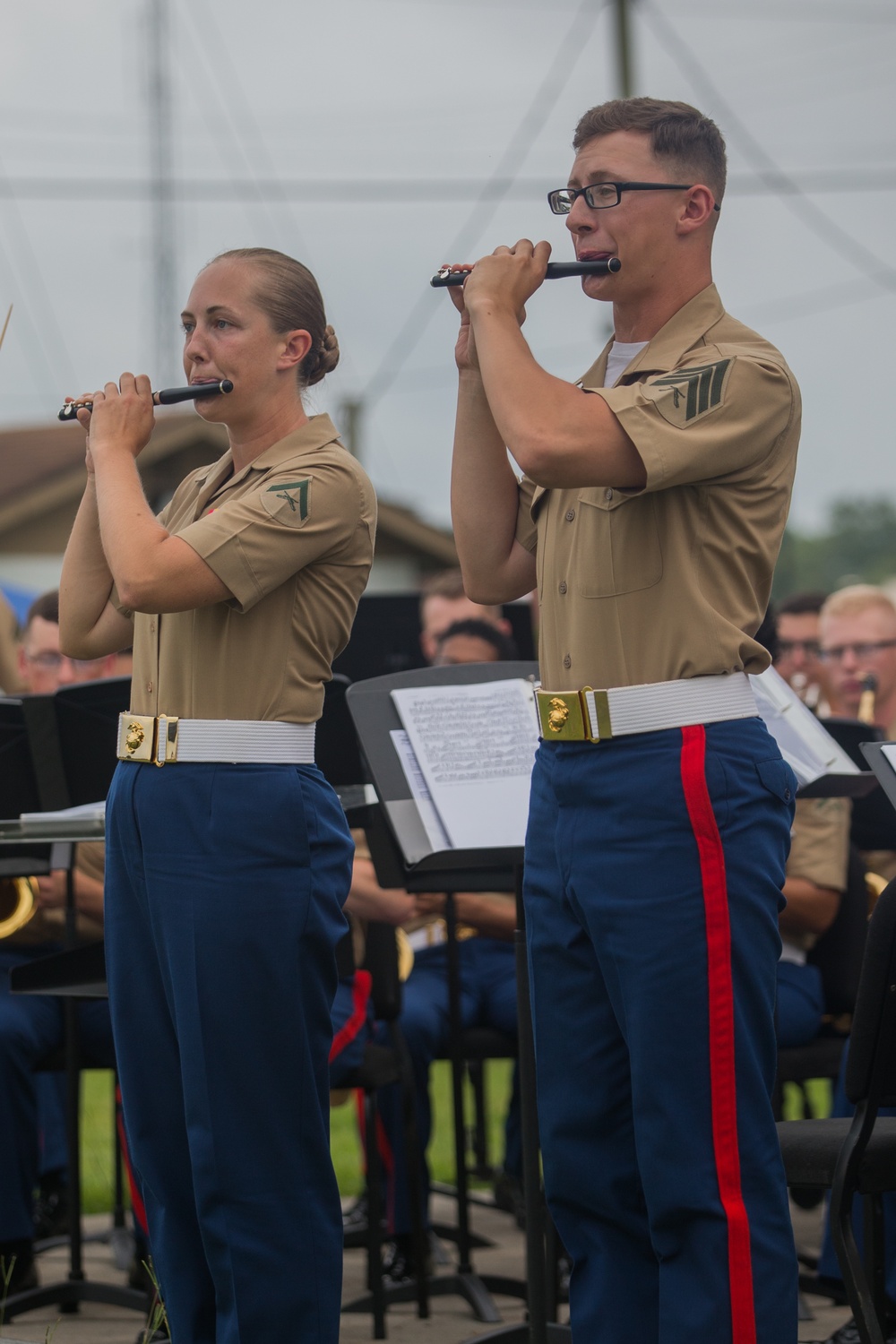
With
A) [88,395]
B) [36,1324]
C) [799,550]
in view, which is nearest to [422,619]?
[36,1324]

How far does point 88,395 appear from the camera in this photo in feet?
9.34

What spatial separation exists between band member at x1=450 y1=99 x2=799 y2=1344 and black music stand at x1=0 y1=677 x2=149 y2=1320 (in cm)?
121

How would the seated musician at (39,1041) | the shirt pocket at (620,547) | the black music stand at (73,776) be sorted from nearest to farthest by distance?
the shirt pocket at (620,547)
the black music stand at (73,776)
the seated musician at (39,1041)

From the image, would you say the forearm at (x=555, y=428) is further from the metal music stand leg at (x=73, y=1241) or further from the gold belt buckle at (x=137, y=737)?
the metal music stand leg at (x=73, y=1241)

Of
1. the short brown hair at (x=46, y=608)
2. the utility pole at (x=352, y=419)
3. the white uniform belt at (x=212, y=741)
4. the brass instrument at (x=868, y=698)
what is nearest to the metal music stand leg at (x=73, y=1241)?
the white uniform belt at (x=212, y=741)

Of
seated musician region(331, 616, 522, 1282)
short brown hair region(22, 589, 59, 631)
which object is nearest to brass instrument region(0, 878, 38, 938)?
seated musician region(331, 616, 522, 1282)

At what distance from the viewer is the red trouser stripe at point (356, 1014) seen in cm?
382

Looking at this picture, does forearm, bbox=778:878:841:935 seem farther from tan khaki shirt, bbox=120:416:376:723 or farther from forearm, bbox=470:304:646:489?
forearm, bbox=470:304:646:489

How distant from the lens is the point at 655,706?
2.32 m

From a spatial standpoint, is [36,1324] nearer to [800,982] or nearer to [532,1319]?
[532,1319]

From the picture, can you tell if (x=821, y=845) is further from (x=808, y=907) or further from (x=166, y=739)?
(x=166, y=739)

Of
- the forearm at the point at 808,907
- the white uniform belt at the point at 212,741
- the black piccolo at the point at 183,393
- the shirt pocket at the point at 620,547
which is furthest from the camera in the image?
the forearm at the point at 808,907

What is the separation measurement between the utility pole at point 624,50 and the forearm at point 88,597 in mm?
10567

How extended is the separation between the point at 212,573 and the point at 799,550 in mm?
69792
